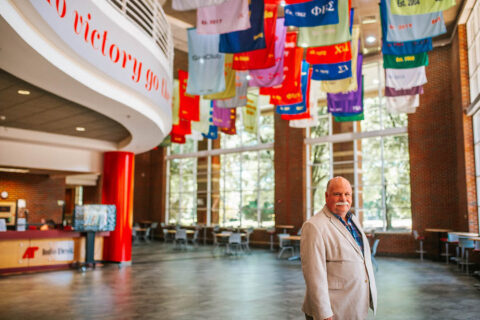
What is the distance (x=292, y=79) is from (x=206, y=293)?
19.0ft

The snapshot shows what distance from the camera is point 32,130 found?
10.4 metres

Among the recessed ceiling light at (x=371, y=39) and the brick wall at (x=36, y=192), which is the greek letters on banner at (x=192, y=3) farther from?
the brick wall at (x=36, y=192)

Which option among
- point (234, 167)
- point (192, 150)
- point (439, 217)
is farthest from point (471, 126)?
point (192, 150)

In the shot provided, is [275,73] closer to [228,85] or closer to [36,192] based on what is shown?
[228,85]

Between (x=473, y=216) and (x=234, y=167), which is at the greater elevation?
(x=234, y=167)

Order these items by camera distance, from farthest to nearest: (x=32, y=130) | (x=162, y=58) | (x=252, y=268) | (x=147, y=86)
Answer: (x=252, y=268)
(x=32, y=130)
(x=162, y=58)
(x=147, y=86)

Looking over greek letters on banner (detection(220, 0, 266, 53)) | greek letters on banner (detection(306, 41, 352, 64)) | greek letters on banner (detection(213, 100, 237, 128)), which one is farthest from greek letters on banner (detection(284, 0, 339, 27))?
greek letters on banner (detection(213, 100, 237, 128))

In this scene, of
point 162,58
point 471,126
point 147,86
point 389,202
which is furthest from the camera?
point 389,202

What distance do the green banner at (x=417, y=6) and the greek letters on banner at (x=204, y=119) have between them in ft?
25.5

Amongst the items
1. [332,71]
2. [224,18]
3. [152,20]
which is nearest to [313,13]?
[224,18]

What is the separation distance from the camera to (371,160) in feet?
52.1

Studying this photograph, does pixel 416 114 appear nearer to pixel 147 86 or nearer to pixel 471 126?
pixel 471 126

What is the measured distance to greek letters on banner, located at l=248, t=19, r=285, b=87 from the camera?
942 cm

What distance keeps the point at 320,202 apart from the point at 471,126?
6828mm
